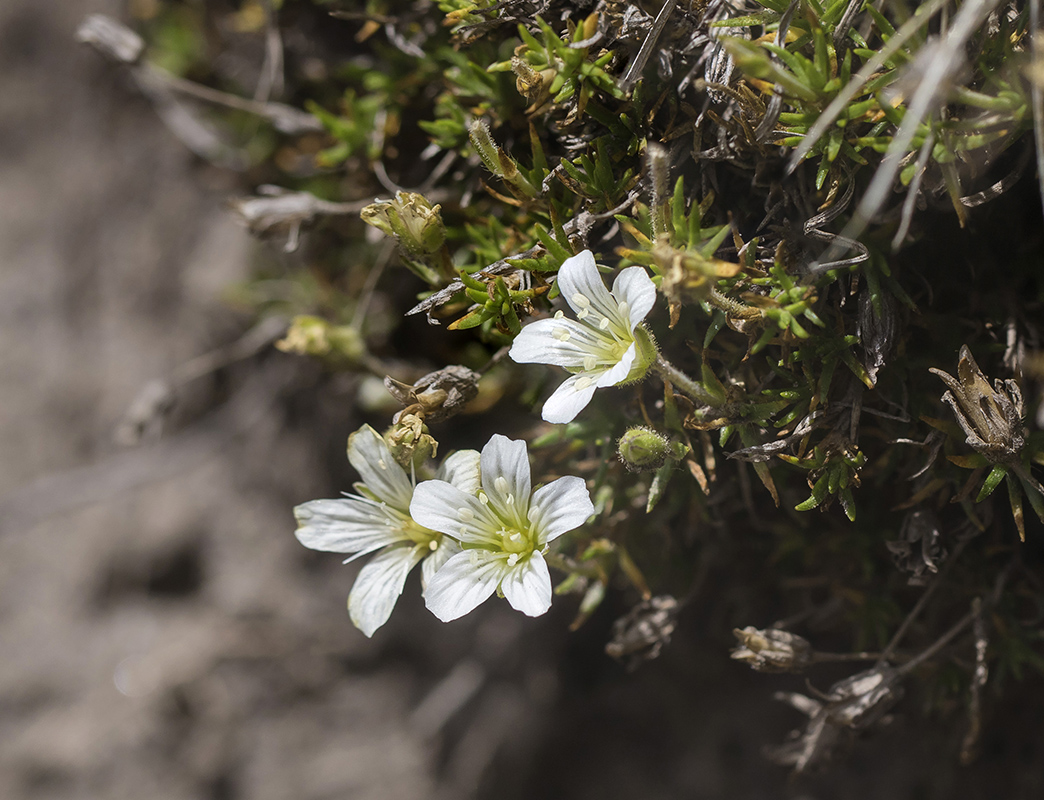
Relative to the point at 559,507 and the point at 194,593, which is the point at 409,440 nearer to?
the point at 559,507

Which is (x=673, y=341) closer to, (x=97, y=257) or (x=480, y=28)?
(x=480, y=28)

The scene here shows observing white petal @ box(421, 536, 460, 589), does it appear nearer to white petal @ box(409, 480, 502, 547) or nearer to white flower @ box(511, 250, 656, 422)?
white petal @ box(409, 480, 502, 547)

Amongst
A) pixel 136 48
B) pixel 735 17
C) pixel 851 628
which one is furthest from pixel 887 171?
pixel 136 48

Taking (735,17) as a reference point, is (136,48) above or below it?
below

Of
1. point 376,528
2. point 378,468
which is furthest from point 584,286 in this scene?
point 376,528

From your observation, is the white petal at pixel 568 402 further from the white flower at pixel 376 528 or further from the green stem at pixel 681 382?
the white flower at pixel 376 528

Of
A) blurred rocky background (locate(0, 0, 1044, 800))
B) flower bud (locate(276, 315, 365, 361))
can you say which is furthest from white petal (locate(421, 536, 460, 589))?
blurred rocky background (locate(0, 0, 1044, 800))

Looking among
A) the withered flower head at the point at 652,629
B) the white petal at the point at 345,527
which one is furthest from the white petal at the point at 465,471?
the withered flower head at the point at 652,629
